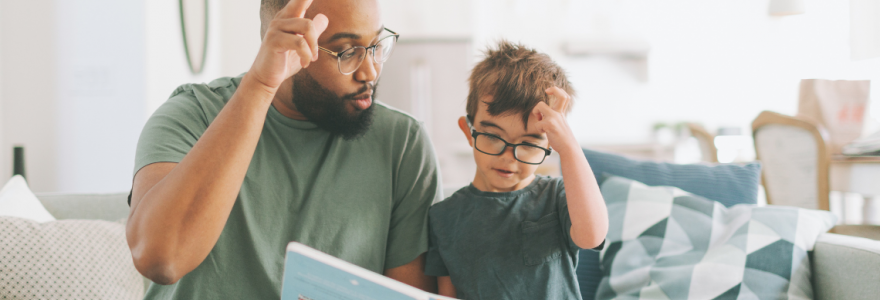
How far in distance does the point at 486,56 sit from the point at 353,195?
408mm

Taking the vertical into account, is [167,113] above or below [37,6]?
below

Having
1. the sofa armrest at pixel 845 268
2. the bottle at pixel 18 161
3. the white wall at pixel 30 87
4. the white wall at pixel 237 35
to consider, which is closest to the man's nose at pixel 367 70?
the sofa armrest at pixel 845 268

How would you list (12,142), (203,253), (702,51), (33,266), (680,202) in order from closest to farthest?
(203,253) < (33,266) < (680,202) < (12,142) < (702,51)

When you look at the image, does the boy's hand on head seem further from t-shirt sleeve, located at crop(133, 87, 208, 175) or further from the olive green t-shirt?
t-shirt sleeve, located at crop(133, 87, 208, 175)

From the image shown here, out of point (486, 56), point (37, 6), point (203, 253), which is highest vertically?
point (37, 6)

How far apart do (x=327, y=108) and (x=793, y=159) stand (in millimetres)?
2442

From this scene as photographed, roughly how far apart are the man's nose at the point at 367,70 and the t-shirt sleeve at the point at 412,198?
0.17m

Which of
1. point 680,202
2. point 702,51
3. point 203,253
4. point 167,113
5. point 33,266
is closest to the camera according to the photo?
point 203,253

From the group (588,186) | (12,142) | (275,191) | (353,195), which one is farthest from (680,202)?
(12,142)

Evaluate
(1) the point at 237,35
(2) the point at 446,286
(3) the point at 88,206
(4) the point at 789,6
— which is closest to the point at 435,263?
(2) the point at 446,286

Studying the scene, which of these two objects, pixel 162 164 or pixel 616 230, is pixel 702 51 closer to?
pixel 616 230

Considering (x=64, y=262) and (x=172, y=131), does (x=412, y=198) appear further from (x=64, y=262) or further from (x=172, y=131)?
(x=64, y=262)

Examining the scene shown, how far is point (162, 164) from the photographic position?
0.80 meters

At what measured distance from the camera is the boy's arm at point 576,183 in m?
0.82
